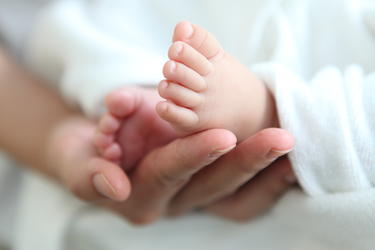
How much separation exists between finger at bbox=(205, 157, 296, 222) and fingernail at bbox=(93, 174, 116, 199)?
0.55ft

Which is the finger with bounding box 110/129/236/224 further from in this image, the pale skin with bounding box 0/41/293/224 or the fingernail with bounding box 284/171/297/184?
the fingernail with bounding box 284/171/297/184

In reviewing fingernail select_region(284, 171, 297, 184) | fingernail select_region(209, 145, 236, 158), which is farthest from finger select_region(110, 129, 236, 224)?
fingernail select_region(284, 171, 297, 184)

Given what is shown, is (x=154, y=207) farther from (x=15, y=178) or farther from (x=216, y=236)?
(x=15, y=178)

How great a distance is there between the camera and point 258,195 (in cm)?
51

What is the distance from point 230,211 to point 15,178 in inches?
17.1

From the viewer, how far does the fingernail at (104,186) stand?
44 cm

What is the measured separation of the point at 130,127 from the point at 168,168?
0.08 metres

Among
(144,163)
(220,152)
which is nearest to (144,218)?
(144,163)

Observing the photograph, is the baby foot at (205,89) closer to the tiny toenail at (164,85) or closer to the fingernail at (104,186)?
the tiny toenail at (164,85)

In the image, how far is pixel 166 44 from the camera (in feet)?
2.00

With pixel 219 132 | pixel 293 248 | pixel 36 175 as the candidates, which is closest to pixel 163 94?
pixel 219 132

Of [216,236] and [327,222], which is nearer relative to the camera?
[327,222]

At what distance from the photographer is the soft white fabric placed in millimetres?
411

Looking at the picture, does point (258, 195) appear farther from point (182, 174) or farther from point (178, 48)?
point (178, 48)
